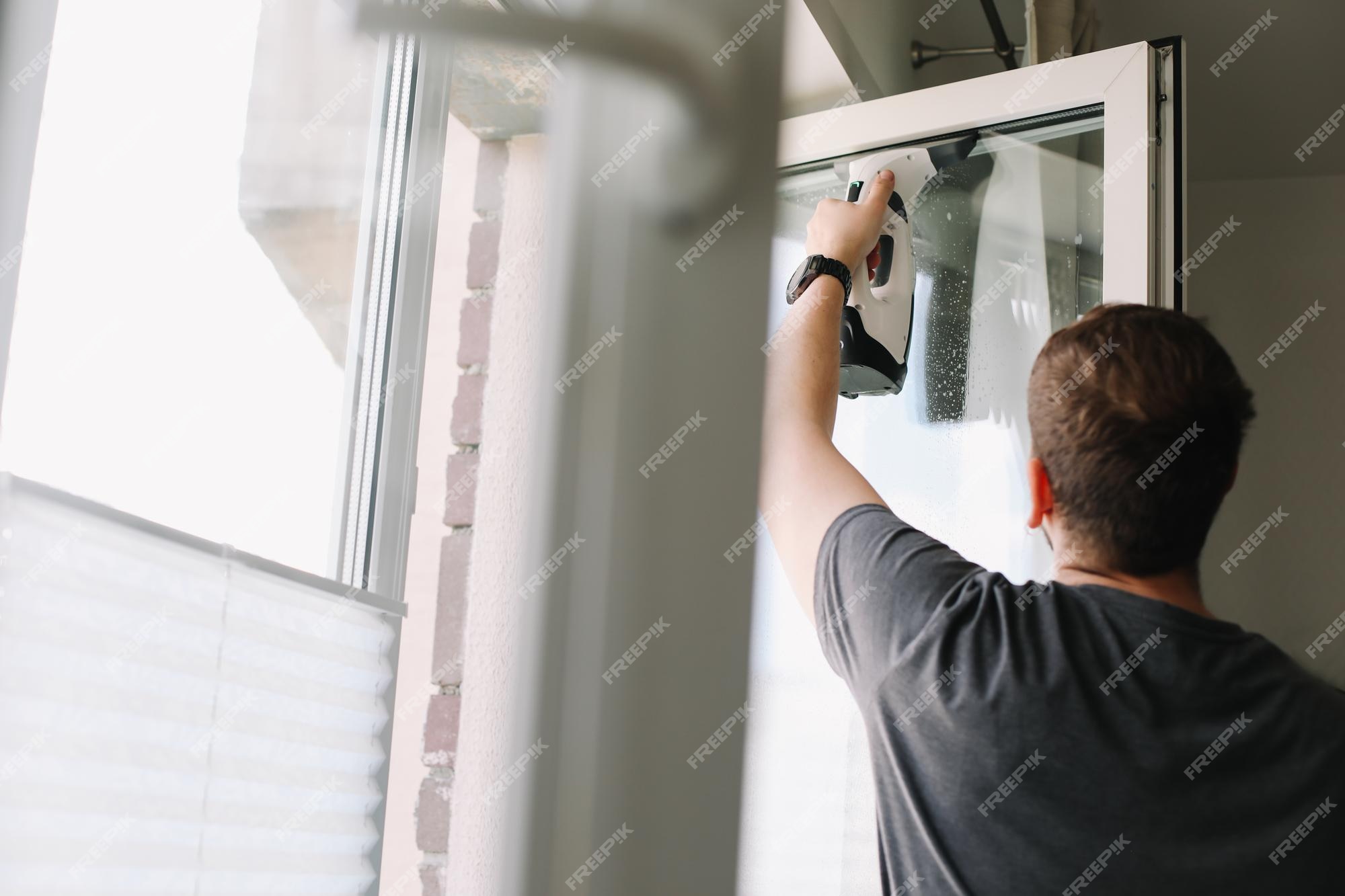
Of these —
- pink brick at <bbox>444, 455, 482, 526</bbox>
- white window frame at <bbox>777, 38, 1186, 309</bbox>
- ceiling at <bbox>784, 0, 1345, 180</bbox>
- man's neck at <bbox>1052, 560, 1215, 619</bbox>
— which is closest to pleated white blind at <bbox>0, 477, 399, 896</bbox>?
pink brick at <bbox>444, 455, 482, 526</bbox>

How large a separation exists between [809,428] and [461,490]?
0.69 metres

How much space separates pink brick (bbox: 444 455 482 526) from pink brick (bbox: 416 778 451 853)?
0.34m

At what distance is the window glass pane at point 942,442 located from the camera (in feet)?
4.05

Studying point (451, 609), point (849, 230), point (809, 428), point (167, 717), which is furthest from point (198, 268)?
point (451, 609)

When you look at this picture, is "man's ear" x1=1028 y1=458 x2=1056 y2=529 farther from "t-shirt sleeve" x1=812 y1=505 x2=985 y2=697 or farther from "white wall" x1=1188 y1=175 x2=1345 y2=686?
"white wall" x1=1188 y1=175 x2=1345 y2=686

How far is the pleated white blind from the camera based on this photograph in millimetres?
615

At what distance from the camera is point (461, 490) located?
1509mm

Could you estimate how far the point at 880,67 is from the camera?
168cm

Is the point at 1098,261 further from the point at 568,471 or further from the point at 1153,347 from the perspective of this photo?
the point at 568,471

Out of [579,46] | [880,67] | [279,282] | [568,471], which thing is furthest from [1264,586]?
[279,282]

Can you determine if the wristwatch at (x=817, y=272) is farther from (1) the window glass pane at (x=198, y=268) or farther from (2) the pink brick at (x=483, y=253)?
(2) the pink brick at (x=483, y=253)

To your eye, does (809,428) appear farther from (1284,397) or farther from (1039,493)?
(1284,397)

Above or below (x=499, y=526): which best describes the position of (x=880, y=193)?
above

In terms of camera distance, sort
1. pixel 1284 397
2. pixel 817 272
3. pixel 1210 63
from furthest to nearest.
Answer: pixel 1284 397 → pixel 1210 63 → pixel 817 272
